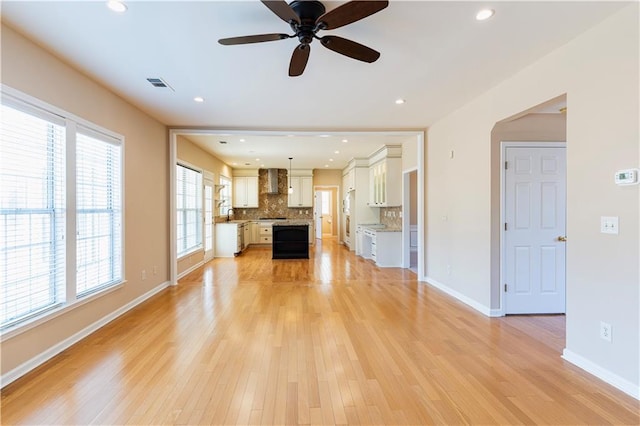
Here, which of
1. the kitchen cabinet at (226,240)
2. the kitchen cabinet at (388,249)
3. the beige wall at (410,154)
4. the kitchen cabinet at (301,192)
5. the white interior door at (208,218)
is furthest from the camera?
the kitchen cabinet at (301,192)

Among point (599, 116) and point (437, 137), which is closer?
point (599, 116)

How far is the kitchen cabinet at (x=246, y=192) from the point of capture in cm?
1016

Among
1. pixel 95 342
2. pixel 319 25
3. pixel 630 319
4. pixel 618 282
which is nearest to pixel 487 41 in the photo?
pixel 319 25

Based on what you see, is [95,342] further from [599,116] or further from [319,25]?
[599,116]

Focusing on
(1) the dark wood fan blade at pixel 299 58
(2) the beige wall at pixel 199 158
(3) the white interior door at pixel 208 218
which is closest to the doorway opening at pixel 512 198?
(1) the dark wood fan blade at pixel 299 58

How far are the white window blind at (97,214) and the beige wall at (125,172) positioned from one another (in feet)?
0.53

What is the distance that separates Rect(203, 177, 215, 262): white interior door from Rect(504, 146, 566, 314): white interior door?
624cm

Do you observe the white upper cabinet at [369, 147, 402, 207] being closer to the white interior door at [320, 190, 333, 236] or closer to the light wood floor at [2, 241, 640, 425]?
the light wood floor at [2, 241, 640, 425]

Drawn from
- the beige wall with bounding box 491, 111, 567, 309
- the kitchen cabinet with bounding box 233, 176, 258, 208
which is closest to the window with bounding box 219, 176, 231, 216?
the kitchen cabinet with bounding box 233, 176, 258, 208

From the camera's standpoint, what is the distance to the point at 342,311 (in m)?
3.79

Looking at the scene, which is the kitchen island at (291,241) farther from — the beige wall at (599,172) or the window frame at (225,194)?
the beige wall at (599,172)

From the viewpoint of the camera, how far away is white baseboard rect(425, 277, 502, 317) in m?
3.64

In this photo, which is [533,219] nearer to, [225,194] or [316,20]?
[316,20]

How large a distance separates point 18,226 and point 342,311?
127 inches
